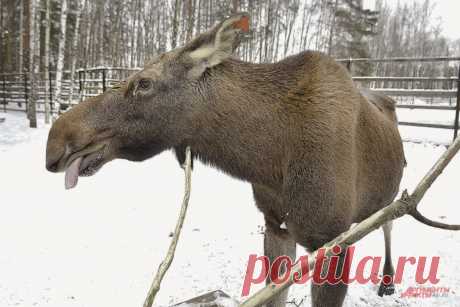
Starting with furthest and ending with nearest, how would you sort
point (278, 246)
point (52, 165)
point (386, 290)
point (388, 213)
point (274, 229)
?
point (386, 290) → point (278, 246) → point (274, 229) → point (52, 165) → point (388, 213)

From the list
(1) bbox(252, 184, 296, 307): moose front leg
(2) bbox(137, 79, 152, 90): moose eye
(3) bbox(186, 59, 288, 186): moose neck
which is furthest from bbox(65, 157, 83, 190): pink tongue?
(1) bbox(252, 184, 296, 307): moose front leg

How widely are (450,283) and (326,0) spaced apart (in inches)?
1205

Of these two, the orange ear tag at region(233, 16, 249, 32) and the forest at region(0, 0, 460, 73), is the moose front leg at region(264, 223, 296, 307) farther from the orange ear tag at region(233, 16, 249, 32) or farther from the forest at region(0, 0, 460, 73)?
the forest at region(0, 0, 460, 73)

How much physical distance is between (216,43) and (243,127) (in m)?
0.54

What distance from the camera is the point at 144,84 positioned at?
2211 millimetres

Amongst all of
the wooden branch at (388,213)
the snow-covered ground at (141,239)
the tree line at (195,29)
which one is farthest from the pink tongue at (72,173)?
the tree line at (195,29)

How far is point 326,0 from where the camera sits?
99.2 feet

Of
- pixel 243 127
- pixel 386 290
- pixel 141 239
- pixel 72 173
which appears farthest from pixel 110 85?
pixel 243 127

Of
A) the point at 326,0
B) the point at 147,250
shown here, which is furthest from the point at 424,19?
the point at 147,250

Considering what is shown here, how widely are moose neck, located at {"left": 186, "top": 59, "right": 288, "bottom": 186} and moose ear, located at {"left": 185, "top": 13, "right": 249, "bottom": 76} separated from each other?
9 cm

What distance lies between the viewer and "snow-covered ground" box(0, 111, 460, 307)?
151 inches

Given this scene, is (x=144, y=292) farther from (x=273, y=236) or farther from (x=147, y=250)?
(x=273, y=236)

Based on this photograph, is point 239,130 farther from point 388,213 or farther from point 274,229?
point 388,213

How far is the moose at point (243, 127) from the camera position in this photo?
7.02ft
